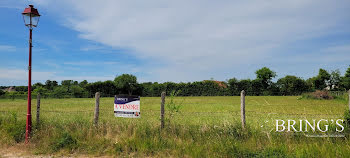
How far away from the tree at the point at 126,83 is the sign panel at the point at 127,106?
4672cm

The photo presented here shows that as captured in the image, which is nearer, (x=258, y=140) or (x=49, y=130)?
(x=258, y=140)

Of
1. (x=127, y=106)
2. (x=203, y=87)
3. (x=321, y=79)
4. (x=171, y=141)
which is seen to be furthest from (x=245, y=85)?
(x=171, y=141)

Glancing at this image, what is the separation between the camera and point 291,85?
160ft

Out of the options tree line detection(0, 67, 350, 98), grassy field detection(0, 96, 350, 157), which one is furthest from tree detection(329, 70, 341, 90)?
grassy field detection(0, 96, 350, 157)

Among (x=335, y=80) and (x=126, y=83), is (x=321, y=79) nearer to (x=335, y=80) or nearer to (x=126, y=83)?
(x=335, y=80)

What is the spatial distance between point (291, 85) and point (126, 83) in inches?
1349

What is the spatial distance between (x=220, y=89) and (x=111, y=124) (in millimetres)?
41141

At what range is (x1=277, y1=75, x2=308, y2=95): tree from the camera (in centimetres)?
4894

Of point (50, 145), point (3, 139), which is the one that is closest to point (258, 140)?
point (50, 145)

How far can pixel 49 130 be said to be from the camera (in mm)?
7457

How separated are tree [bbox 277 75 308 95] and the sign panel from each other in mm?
46422

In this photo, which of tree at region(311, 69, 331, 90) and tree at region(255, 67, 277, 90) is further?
tree at region(255, 67, 277, 90)

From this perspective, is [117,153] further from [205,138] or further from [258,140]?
[258,140]

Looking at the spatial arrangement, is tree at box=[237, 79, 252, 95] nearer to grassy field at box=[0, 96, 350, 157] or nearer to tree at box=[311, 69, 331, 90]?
tree at box=[311, 69, 331, 90]
